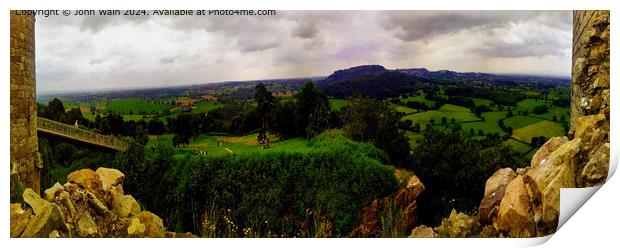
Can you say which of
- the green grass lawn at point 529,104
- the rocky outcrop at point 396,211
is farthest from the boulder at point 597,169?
the rocky outcrop at point 396,211

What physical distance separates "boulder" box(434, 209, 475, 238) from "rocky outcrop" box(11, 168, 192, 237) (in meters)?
3.61

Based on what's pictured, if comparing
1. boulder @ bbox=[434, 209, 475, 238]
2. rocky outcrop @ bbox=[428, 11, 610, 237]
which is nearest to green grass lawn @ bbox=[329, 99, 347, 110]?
boulder @ bbox=[434, 209, 475, 238]

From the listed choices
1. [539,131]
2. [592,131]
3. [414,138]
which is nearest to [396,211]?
[414,138]

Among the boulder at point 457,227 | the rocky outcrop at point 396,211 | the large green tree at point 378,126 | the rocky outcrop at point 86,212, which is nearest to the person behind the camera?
the rocky outcrop at point 86,212

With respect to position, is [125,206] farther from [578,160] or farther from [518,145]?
[578,160]

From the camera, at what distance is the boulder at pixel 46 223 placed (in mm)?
7266

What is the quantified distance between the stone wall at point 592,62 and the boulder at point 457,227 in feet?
6.92

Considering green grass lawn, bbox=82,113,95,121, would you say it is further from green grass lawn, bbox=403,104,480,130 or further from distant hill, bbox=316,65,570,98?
green grass lawn, bbox=403,104,480,130

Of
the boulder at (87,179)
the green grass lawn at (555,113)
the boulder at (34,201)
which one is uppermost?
the green grass lawn at (555,113)

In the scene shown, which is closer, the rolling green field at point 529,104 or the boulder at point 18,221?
the boulder at point 18,221

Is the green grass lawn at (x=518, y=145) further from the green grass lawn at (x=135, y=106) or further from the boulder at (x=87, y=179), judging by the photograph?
the boulder at (x=87, y=179)

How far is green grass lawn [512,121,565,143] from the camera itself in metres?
8.39

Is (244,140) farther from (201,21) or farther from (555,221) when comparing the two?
(555,221)

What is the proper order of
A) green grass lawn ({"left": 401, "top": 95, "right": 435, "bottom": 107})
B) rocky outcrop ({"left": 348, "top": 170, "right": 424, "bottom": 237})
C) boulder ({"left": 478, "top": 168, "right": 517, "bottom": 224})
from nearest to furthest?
boulder ({"left": 478, "top": 168, "right": 517, "bottom": 224}) < rocky outcrop ({"left": 348, "top": 170, "right": 424, "bottom": 237}) < green grass lawn ({"left": 401, "top": 95, "right": 435, "bottom": 107})
